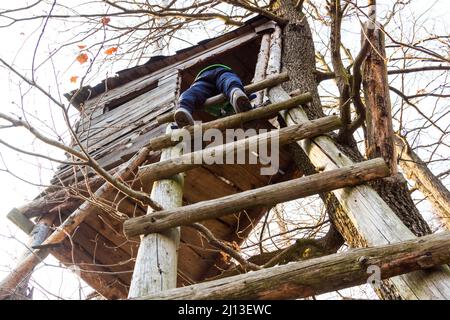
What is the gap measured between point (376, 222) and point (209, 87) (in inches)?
92.1

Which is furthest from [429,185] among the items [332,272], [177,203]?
[332,272]

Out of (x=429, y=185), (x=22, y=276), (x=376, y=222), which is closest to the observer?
(x=376, y=222)

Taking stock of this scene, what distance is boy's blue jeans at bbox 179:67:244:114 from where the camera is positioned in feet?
10.2

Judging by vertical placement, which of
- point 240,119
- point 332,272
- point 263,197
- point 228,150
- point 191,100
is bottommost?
point 332,272

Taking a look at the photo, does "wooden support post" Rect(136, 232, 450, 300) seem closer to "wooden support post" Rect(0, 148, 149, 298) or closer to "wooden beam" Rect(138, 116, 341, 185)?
"wooden beam" Rect(138, 116, 341, 185)

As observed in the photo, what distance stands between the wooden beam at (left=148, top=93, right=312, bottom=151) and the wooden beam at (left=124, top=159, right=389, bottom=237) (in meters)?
1.00

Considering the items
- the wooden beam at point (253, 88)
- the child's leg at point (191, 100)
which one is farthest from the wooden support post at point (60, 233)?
the child's leg at point (191, 100)

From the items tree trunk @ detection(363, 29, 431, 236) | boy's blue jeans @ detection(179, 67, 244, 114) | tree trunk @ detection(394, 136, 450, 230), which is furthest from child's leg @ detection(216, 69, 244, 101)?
tree trunk @ detection(394, 136, 450, 230)

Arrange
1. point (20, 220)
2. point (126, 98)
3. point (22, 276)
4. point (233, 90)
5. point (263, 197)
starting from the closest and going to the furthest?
1. point (263, 197)
2. point (22, 276)
3. point (233, 90)
4. point (20, 220)
5. point (126, 98)

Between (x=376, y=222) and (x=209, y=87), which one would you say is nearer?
(x=376, y=222)

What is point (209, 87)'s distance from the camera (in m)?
3.50

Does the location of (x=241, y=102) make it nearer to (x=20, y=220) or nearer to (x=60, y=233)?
(x=60, y=233)

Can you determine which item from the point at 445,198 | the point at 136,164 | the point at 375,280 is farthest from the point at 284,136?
the point at 445,198

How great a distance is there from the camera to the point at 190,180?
3.29m
